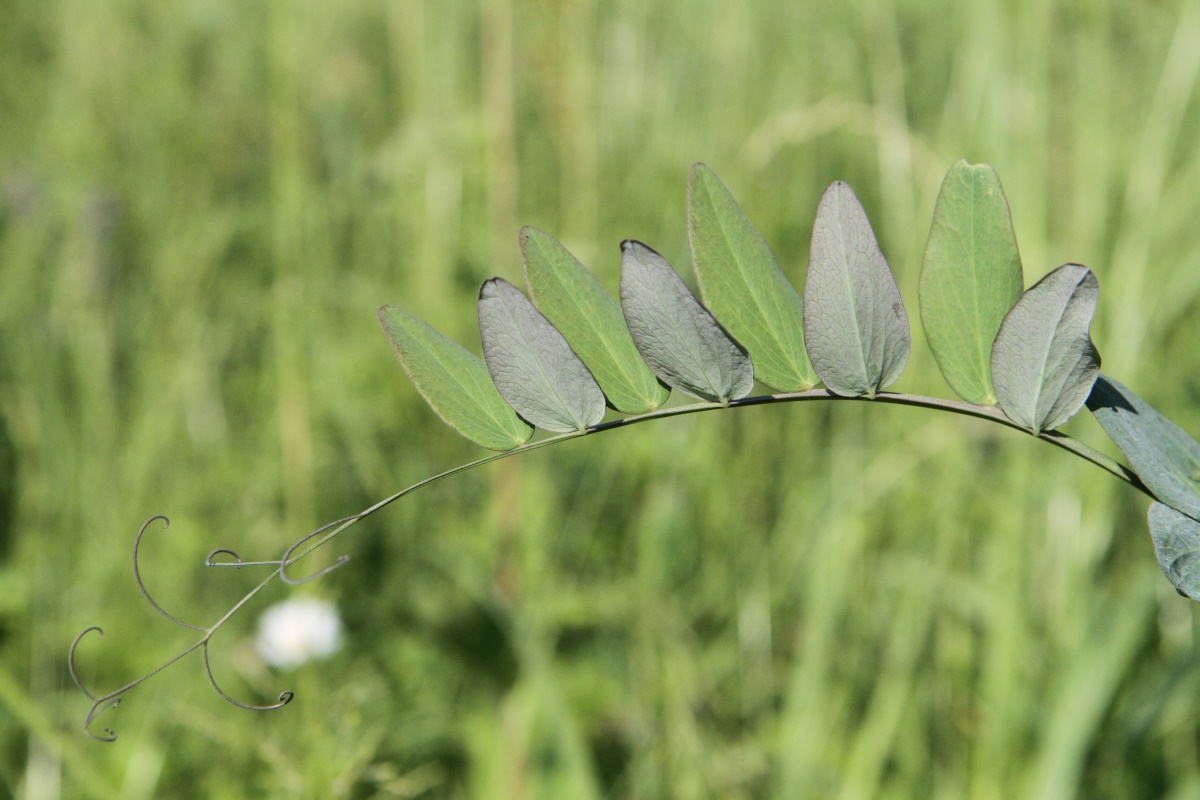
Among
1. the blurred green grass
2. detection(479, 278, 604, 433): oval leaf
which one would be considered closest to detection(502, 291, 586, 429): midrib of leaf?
detection(479, 278, 604, 433): oval leaf

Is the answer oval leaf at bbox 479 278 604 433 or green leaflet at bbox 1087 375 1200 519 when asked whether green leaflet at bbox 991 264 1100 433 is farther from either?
oval leaf at bbox 479 278 604 433

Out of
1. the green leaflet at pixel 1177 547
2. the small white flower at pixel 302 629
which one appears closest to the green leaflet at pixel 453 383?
the green leaflet at pixel 1177 547

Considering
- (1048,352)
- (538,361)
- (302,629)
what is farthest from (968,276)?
(302,629)

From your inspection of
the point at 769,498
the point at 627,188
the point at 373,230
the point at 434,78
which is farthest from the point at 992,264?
the point at 373,230

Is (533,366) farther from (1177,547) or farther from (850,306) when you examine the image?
(1177,547)

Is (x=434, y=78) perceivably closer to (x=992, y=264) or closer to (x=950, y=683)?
(x=950, y=683)
